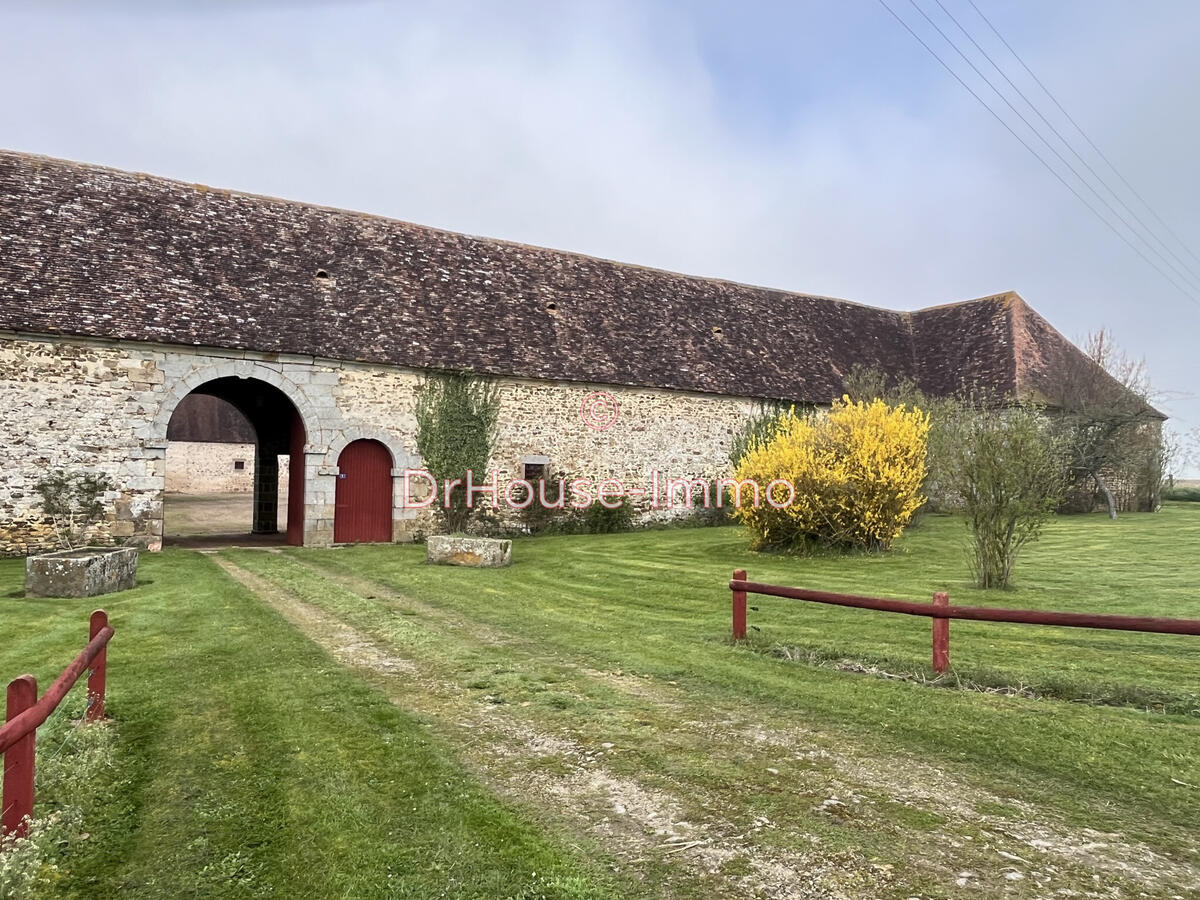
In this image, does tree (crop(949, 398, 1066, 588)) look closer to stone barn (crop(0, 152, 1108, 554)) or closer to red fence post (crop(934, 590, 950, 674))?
red fence post (crop(934, 590, 950, 674))

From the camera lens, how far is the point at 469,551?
12438mm

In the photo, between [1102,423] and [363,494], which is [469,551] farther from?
[1102,423]

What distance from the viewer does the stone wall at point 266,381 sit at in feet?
43.5

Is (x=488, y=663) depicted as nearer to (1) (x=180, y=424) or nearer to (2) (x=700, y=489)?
(2) (x=700, y=489)

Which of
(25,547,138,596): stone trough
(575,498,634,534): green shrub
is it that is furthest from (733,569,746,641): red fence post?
(575,498,634,534): green shrub

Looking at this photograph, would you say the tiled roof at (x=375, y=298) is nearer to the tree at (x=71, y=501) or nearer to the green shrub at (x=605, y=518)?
the tree at (x=71, y=501)

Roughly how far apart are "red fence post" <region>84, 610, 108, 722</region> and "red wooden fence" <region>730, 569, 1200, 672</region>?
16.0 ft

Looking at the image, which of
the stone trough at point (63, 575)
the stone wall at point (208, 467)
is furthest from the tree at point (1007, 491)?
the stone wall at point (208, 467)

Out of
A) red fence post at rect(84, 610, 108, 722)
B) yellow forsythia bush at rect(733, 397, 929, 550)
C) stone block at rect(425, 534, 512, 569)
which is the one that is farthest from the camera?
yellow forsythia bush at rect(733, 397, 929, 550)

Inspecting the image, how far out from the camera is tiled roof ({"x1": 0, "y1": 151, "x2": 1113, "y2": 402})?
14273mm

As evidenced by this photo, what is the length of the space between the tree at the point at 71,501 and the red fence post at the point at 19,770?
12246 millimetres

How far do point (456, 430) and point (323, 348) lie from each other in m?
3.14

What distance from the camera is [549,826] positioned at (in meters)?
3.42

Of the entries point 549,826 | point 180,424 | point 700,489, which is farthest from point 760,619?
point 180,424
